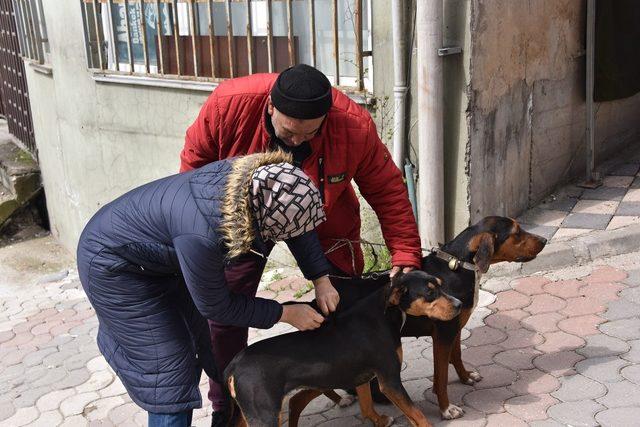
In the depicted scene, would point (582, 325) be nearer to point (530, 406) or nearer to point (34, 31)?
point (530, 406)

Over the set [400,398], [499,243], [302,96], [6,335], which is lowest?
[6,335]

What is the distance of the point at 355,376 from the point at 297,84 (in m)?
1.26

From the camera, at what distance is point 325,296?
10.4ft

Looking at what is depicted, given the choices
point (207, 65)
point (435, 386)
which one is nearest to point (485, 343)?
point (435, 386)

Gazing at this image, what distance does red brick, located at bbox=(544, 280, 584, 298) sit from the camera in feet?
16.0

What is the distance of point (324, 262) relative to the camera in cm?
318

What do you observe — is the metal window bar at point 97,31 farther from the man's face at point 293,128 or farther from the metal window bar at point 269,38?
the man's face at point 293,128

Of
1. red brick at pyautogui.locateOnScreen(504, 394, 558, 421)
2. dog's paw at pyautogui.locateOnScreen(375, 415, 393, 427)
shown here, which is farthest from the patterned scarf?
red brick at pyautogui.locateOnScreen(504, 394, 558, 421)

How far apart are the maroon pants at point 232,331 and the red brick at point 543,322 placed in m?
1.84

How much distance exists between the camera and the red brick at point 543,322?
4457 millimetres

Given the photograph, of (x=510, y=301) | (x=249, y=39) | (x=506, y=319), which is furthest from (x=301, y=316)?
(x=249, y=39)

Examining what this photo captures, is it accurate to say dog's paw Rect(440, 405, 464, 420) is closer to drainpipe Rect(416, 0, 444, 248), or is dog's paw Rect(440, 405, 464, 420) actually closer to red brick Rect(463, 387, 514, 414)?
red brick Rect(463, 387, 514, 414)

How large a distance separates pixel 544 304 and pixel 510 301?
215 millimetres

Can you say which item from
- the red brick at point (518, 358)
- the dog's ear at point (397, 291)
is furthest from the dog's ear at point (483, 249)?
the red brick at point (518, 358)
